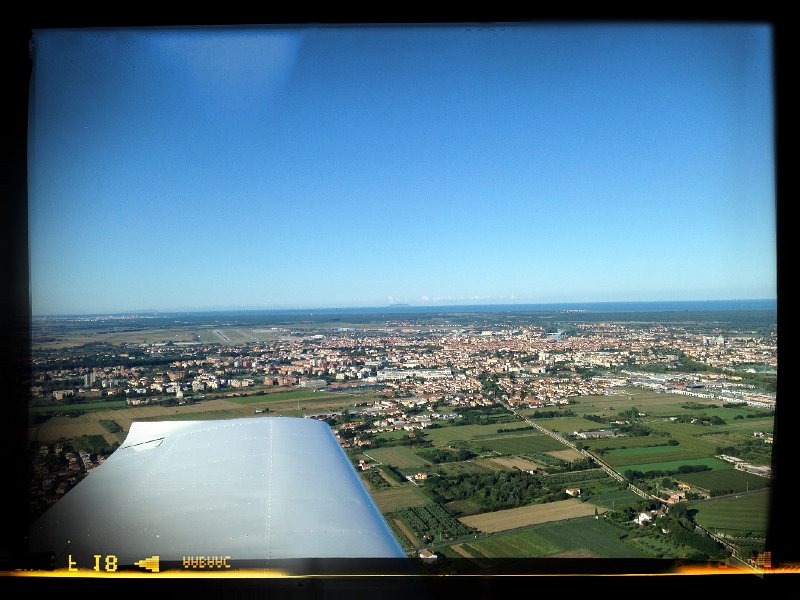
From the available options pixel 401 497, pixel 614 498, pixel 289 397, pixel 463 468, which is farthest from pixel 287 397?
pixel 614 498

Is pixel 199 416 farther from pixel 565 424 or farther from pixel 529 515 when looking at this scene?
pixel 565 424

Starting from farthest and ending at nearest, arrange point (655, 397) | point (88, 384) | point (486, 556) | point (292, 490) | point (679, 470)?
point (655, 397) < point (679, 470) < point (88, 384) < point (486, 556) < point (292, 490)

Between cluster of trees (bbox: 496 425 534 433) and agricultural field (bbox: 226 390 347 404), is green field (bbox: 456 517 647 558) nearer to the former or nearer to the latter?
cluster of trees (bbox: 496 425 534 433)

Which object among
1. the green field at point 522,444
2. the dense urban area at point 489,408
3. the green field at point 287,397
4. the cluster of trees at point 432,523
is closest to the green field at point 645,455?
the dense urban area at point 489,408

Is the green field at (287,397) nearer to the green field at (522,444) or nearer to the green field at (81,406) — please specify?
the green field at (81,406)

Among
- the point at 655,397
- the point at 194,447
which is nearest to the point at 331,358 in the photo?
the point at 194,447

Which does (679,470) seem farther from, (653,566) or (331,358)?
(331,358)
